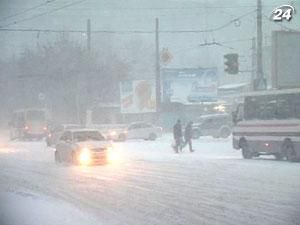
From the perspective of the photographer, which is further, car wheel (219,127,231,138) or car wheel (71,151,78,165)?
car wheel (219,127,231,138)

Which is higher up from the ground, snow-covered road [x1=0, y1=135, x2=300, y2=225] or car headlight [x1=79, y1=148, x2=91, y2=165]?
car headlight [x1=79, y1=148, x2=91, y2=165]

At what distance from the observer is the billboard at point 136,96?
67.2 meters

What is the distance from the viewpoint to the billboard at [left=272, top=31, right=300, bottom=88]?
3069 cm

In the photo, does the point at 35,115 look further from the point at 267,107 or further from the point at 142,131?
the point at 267,107

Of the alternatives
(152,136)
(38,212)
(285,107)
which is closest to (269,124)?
(285,107)

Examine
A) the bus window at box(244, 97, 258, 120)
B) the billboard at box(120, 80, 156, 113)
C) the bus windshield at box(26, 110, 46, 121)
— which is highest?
the billboard at box(120, 80, 156, 113)

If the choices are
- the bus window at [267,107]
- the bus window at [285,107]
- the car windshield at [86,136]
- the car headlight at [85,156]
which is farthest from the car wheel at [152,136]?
the car headlight at [85,156]

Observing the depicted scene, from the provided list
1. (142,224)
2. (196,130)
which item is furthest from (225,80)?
(142,224)

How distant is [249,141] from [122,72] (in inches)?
1843

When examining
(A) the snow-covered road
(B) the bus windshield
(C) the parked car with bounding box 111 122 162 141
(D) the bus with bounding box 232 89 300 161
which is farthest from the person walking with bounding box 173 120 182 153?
(B) the bus windshield

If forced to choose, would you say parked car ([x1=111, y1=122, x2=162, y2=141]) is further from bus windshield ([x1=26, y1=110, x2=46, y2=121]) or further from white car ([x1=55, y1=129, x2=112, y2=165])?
white car ([x1=55, y1=129, x2=112, y2=165])

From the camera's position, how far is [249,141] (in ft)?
93.7

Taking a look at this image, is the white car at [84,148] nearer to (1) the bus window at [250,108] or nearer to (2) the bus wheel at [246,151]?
(2) the bus wheel at [246,151]

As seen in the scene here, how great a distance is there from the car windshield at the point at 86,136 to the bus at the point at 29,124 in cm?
3295
